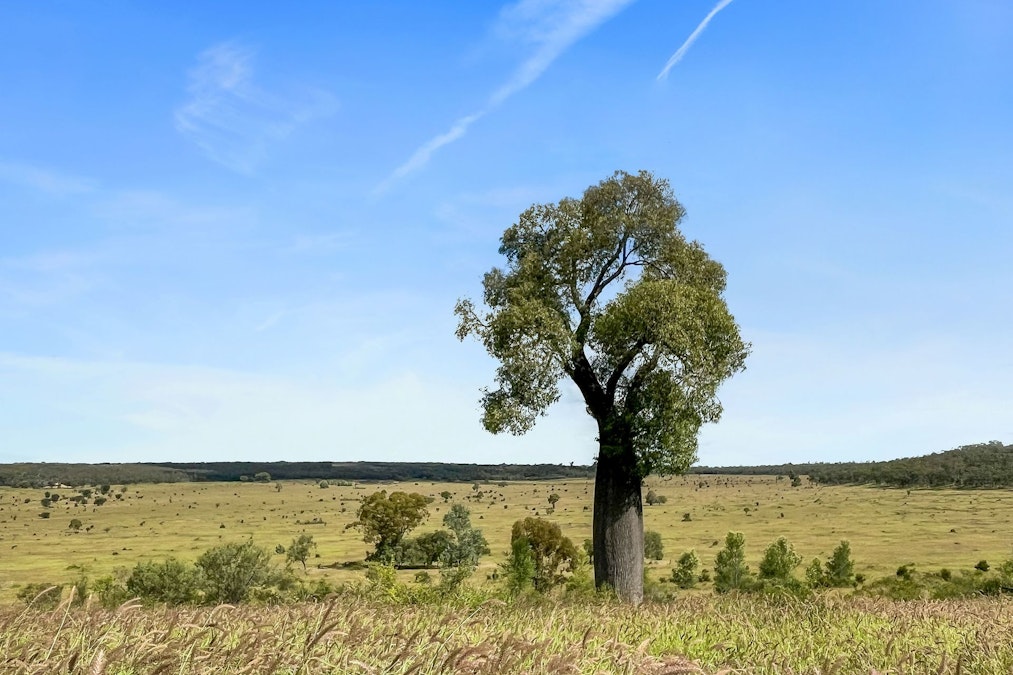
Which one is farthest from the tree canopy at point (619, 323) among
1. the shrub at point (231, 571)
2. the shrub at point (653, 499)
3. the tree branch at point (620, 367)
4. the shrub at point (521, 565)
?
the shrub at point (653, 499)

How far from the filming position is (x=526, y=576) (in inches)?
1929

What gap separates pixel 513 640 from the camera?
4.14 m

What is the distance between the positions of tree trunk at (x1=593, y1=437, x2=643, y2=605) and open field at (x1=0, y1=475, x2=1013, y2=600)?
58.7 m

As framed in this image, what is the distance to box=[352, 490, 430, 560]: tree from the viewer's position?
87.2 metres

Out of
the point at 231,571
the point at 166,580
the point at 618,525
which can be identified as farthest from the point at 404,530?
the point at 618,525

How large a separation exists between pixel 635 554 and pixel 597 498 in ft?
5.52

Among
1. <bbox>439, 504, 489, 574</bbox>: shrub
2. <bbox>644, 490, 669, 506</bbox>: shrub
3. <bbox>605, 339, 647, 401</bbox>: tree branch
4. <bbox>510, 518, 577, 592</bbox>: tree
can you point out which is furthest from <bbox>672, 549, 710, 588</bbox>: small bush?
<bbox>644, 490, 669, 506</bbox>: shrub

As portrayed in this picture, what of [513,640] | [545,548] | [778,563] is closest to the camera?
[513,640]

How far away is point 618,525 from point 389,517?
234 feet

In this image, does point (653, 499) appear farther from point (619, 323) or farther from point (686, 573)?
point (619, 323)

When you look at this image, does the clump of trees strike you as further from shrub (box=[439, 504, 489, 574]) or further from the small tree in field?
the small tree in field

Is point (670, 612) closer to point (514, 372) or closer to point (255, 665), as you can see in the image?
point (255, 665)

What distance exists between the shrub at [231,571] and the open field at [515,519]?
19.8m

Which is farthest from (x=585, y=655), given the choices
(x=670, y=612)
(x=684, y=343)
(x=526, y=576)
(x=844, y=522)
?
(x=844, y=522)
